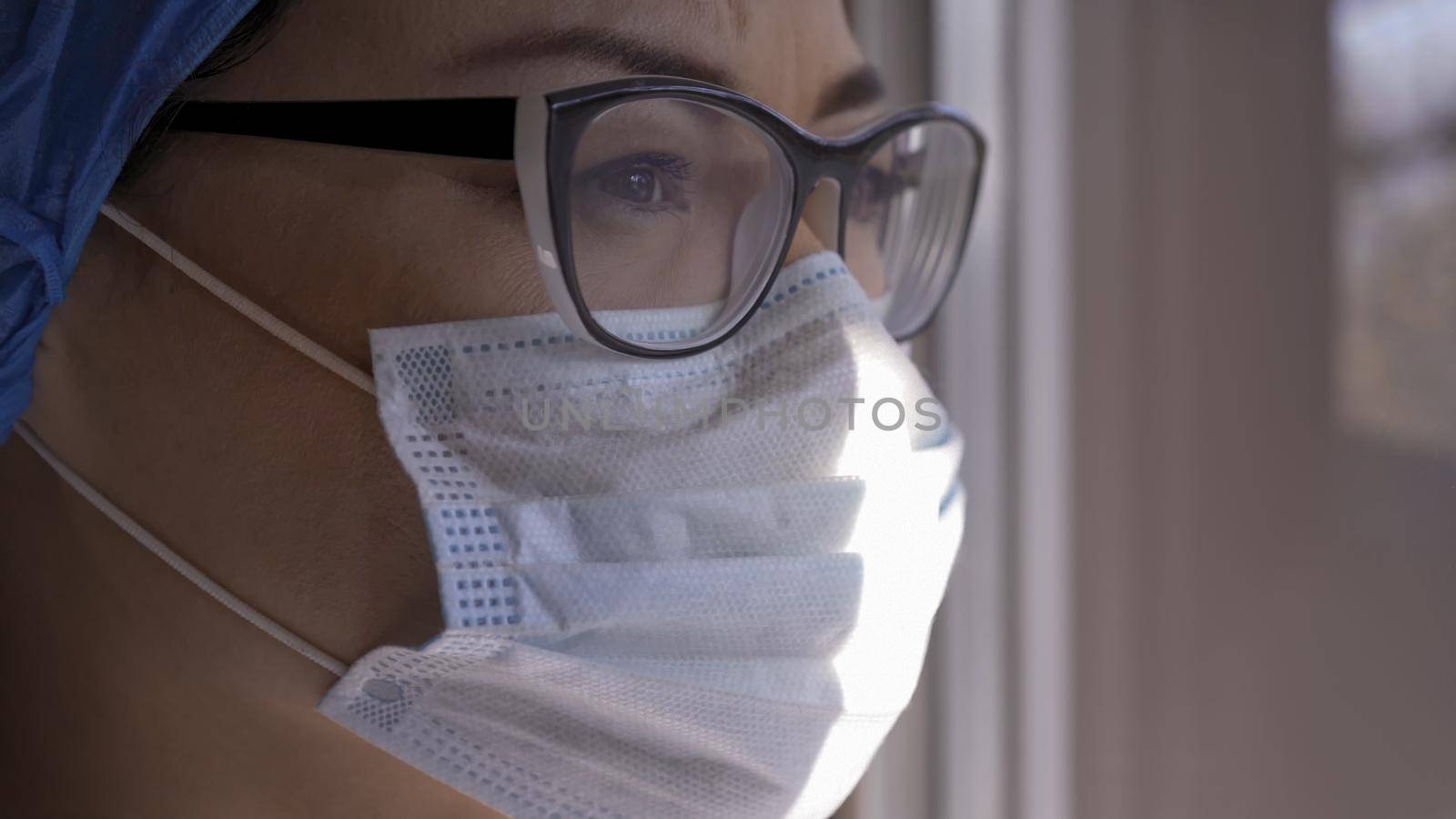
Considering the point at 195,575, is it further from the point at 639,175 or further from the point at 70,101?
the point at 639,175

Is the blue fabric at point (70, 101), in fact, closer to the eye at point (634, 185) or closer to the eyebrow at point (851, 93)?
the eye at point (634, 185)

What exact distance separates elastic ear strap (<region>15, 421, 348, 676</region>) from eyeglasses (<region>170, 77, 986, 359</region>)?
1.13 ft

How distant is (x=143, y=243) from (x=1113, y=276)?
3.79 feet

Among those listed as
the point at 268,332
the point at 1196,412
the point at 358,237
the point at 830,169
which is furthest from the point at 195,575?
the point at 1196,412

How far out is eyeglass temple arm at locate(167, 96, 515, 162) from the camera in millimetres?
852

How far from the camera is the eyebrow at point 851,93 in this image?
1092 millimetres

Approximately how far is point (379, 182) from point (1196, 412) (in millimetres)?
999

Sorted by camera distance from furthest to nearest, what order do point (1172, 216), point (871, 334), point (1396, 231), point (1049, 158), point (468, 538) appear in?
point (1049, 158) < point (1172, 216) < point (1396, 231) < point (871, 334) < point (468, 538)

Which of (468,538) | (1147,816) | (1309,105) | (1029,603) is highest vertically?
(1309,105)

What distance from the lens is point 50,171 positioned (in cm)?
88

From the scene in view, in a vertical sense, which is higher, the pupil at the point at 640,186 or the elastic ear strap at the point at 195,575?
the pupil at the point at 640,186

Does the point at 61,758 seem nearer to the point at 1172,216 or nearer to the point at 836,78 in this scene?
the point at 836,78

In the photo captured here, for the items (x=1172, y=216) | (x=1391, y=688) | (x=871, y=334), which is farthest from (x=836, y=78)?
(x=1391, y=688)

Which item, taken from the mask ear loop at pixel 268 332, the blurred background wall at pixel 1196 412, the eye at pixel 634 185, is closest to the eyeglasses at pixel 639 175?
the eye at pixel 634 185
